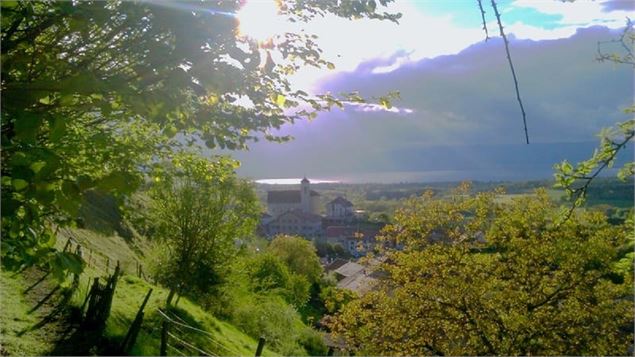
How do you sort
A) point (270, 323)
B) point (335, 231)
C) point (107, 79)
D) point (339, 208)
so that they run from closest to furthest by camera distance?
point (107, 79), point (270, 323), point (335, 231), point (339, 208)

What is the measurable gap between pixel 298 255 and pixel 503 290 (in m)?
38.1

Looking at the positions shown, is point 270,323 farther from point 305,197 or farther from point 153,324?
point 305,197

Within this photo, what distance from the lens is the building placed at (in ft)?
390

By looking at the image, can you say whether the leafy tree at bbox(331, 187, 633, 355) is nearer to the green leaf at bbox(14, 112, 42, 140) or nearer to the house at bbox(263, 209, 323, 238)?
the green leaf at bbox(14, 112, 42, 140)

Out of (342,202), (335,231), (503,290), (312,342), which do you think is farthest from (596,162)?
(342,202)

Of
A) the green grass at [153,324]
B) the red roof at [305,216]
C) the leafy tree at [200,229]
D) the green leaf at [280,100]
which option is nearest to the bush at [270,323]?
the leafy tree at [200,229]

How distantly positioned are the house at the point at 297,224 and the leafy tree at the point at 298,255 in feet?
158

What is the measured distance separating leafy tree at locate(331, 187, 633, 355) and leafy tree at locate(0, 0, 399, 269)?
11492mm

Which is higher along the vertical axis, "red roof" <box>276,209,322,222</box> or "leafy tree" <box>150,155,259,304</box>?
"leafy tree" <box>150,155,259,304</box>

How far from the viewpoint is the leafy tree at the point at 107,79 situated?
5.82 feet

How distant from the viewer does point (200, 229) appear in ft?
79.8

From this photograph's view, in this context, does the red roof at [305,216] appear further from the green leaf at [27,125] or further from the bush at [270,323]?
the green leaf at [27,125]

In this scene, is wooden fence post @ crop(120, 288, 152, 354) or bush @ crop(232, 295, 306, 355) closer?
wooden fence post @ crop(120, 288, 152, 354)

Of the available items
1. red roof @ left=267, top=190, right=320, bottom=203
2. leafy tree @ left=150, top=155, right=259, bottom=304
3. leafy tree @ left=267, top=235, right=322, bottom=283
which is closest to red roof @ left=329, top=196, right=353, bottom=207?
red roof @ left=267, top=190, right=320, bottom=203
